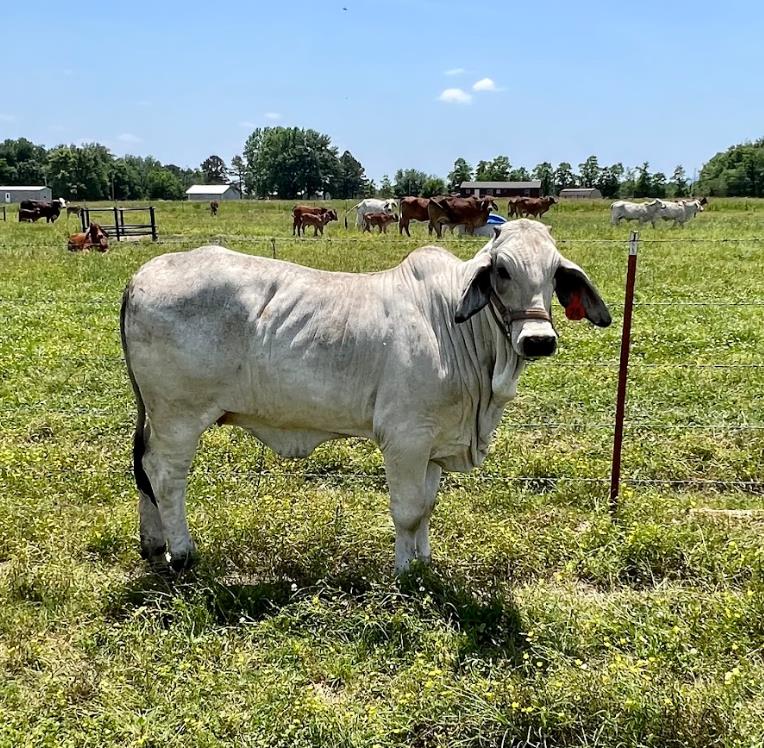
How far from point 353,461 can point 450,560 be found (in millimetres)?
1615

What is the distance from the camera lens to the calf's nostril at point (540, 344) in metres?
3.26

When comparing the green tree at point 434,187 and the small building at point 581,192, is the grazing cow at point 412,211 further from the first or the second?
the small building at point 581,192

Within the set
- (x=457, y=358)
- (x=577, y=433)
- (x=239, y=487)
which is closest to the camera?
(x=457, y=358)

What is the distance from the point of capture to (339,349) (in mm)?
3842

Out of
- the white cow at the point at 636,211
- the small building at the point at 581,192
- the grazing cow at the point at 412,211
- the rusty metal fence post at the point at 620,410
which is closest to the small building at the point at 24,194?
the small building at the point at 581,192

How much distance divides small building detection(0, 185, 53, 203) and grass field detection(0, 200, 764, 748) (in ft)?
293

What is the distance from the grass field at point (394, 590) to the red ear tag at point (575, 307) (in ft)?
4.77

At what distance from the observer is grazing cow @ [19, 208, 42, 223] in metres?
33.0

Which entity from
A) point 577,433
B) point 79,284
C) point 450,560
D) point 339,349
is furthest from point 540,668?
point 79,284

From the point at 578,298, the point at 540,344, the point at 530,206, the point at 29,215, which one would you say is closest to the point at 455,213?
the point at 530,206

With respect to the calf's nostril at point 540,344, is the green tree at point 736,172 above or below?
above

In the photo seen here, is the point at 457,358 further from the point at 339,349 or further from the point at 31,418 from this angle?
the point at 31,418

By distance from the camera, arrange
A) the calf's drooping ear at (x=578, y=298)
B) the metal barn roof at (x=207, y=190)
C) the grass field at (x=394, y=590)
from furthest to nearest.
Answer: the metal barn roof at (x=207, y=190), the calf's drooping ear at (x=578, y=298), the grass field at (x=394, y=590)

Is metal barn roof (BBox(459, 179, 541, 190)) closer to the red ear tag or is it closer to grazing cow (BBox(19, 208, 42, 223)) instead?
grazing cow (BBox(19, 208, 42, 223))
